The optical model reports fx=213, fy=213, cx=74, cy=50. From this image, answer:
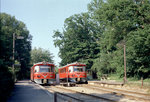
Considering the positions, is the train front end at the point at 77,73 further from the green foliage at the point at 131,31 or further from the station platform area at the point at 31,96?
the station platform area at the point at 31,96

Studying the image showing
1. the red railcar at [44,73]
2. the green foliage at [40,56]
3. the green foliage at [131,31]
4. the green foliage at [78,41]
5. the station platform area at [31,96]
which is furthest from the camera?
the green foliage at [40,56]

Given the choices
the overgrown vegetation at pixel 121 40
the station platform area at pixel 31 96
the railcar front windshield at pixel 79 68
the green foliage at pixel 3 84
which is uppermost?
the overgrown vegetation at pixel 121 40

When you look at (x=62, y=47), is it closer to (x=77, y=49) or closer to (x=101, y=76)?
Result: (x=77, y=49)

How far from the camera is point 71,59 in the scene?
53906 millimetres

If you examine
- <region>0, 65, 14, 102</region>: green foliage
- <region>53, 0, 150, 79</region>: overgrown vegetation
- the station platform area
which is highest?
<region>53, 0, 150, 79</region>: overgrown vegetation

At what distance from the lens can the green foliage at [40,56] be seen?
337 ft

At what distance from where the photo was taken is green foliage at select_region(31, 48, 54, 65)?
102781 millimetres

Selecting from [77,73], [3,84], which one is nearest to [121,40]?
[77,73]

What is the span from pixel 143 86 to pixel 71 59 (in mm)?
32604

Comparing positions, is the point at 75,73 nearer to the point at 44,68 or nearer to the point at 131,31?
the point at 44,68

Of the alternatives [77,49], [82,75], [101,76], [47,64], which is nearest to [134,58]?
[82,75]

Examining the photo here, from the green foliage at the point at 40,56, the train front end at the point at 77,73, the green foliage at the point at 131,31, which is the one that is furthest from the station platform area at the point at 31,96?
the green foliage at the point at 40,56

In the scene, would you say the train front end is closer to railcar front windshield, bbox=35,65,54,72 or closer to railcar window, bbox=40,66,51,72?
railcar front windshield, bbox=35,65,54,72

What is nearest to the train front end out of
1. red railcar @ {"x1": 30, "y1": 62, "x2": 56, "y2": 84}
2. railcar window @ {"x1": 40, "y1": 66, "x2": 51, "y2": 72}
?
red railcar @ {"x1": 30, "y1": 62, "x2": 56, "y2": 84}
